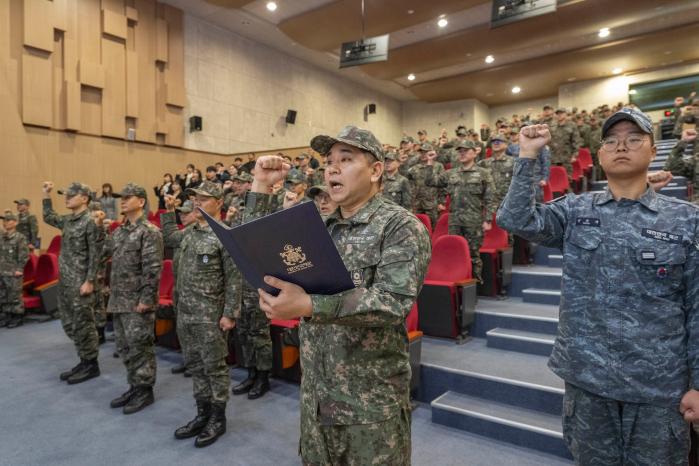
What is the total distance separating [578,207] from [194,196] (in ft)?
7.63

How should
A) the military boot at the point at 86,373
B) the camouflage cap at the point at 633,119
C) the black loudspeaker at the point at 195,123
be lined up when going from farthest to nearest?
the black loudspeaker at the point at 195,123, the military boot at the point at 86,373, the camouflage cap at the point at 633,119

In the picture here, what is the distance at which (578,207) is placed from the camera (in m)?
1.49

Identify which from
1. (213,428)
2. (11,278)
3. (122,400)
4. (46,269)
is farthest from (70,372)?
(46,269)

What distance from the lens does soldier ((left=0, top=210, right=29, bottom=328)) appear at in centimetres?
566

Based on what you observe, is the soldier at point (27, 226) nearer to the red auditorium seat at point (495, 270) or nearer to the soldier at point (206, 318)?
the soldier at point (206, 318)

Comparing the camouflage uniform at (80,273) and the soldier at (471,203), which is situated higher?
the soldier at (471,203)

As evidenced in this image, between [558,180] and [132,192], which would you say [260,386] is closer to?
[132,192]

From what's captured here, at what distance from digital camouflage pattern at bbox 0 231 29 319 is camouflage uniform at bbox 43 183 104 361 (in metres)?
2.56

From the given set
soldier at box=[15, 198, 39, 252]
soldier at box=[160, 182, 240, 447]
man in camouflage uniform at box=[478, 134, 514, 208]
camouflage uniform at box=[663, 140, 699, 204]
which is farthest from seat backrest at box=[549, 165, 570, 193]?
soldier at box=[15, 198, 39, 252]

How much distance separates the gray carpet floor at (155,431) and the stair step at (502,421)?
0.05 meters

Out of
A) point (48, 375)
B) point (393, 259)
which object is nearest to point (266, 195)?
point (393, 259)

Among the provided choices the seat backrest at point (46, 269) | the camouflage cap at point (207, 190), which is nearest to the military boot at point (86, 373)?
the camouflage cap at point (207, 190)

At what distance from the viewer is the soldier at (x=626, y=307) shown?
1.26 metres

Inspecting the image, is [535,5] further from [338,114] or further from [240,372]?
[338,114]
